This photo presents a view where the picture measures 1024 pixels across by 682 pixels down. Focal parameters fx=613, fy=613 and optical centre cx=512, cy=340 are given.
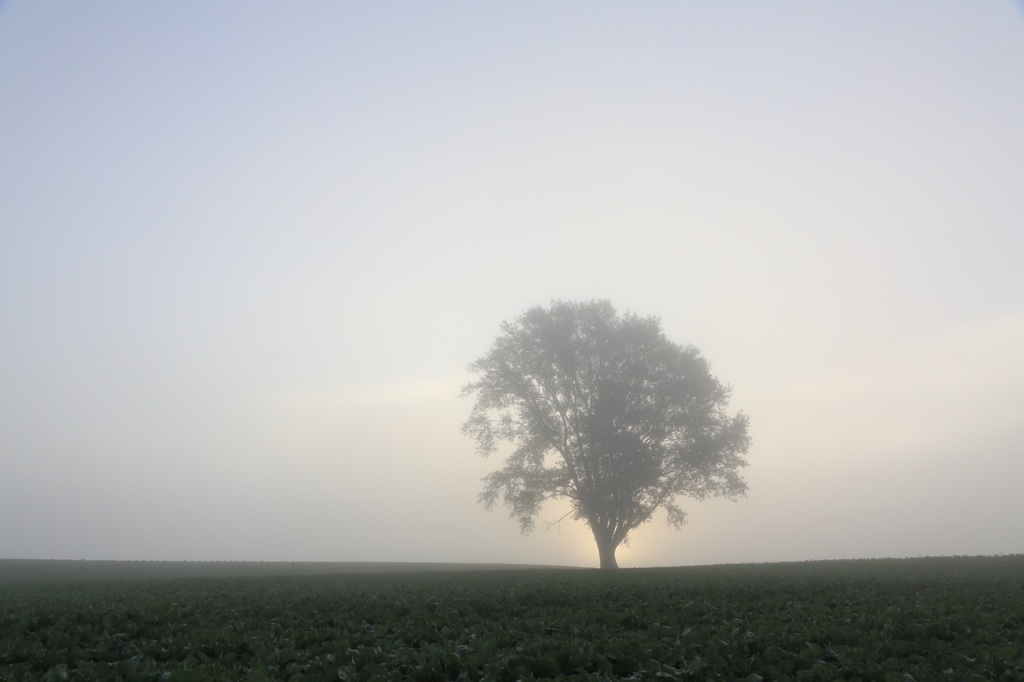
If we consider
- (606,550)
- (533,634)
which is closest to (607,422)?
Answer: (606,550)

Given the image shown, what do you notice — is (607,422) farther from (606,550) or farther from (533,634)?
(533,634)

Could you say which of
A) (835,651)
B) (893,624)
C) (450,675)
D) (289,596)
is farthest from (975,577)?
(289,596)

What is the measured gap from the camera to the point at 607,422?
3450 cm

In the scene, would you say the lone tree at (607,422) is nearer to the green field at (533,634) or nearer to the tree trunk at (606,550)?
the tree trunk at (606,550)

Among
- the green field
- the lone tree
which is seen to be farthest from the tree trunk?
the green field

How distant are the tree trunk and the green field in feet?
64.1

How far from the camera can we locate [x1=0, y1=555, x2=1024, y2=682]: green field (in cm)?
730

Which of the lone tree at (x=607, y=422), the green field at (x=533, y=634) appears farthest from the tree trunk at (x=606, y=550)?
the green field at (x=533, y=634)

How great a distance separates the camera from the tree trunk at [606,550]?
1366 inches

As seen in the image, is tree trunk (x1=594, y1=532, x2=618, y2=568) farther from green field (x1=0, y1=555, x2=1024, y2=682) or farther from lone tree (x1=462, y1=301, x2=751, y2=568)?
green field (x1=0, y1=555, x2=1024, y2=682)

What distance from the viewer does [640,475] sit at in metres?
33.8

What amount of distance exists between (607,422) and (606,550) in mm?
7394

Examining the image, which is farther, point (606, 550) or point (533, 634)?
point (606, 550)

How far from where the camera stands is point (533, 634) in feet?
31.9
